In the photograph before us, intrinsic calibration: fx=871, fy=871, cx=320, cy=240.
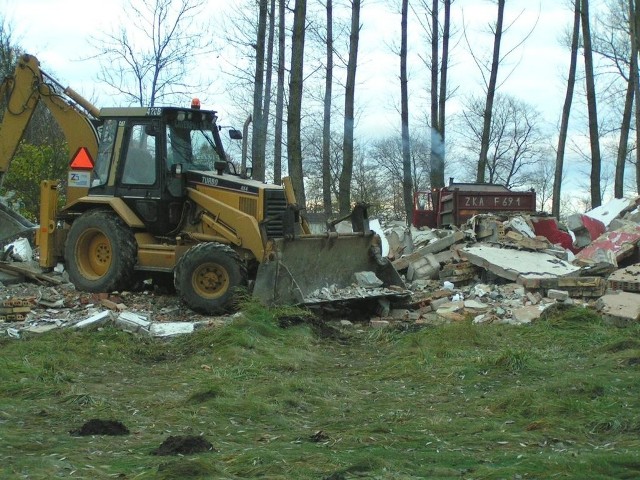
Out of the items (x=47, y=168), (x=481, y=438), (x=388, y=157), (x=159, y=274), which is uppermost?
(x=388, y=157)

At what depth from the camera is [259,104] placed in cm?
2511

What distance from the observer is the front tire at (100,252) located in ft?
40.4

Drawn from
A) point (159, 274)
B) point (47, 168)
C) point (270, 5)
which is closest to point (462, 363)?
point (159, 274)

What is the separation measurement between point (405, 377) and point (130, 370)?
2764 mm

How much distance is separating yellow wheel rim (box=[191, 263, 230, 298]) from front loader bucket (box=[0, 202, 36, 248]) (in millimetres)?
4784

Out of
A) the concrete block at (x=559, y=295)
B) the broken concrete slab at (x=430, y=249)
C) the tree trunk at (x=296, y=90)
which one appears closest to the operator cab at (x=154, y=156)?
the broken concrete slab at (x=430, y=249)

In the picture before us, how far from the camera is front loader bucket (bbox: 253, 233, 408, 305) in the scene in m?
11.1

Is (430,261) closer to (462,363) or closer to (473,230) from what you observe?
(473,230)

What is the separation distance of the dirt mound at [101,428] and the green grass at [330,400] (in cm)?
9

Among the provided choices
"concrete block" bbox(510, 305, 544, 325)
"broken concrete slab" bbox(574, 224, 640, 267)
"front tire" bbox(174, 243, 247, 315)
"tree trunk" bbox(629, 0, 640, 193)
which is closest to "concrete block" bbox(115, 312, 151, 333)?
"front tire" bbox(174, 243, 247, 315)

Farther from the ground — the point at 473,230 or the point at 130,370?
the point at 473,230

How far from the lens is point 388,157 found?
53.2 meters

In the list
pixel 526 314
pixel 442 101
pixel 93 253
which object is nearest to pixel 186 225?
pixel 93 253

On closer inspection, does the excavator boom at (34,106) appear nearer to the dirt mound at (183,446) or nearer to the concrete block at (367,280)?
the concrete block at (367,280)
